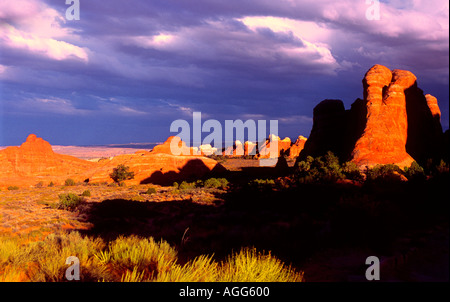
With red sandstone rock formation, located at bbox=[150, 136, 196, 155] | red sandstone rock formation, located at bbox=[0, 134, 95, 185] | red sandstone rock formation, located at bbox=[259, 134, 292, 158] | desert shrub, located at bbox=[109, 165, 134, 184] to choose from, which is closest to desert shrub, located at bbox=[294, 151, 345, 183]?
desert shrub, located at bbox=[109, 165, 134, 184]

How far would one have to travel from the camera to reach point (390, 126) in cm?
2745

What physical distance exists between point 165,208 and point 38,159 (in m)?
45.3

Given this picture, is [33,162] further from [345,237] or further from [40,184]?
[345,237]

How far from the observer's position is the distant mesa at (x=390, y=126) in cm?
2650

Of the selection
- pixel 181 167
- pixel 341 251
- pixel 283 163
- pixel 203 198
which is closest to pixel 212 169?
pixel 181 167

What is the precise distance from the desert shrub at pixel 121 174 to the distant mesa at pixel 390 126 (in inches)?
1012

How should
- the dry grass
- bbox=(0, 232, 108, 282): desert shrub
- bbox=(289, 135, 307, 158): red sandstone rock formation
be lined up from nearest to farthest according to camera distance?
the dry grass, bbox=(0, 232, 108, 282): desert shrub, bbox=(289, 135, 307, 158): red sandstone rock formation

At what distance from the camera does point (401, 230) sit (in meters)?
7.17

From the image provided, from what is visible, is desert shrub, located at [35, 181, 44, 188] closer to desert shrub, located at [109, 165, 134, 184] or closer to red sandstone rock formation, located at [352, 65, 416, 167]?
desert shrub, located at [109, 165, 134, 184]

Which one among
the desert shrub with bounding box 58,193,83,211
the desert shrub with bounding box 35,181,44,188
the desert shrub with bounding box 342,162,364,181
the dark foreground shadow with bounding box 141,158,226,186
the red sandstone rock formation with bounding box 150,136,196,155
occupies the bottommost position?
the desert shrub with bounding box 35,181,44,188

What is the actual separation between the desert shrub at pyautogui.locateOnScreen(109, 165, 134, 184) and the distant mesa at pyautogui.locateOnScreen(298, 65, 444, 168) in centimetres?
2571

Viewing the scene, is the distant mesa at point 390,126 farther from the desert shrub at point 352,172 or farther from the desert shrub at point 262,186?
the desert shrub at point 262,186

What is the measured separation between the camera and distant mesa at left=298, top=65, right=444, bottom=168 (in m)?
26.5
